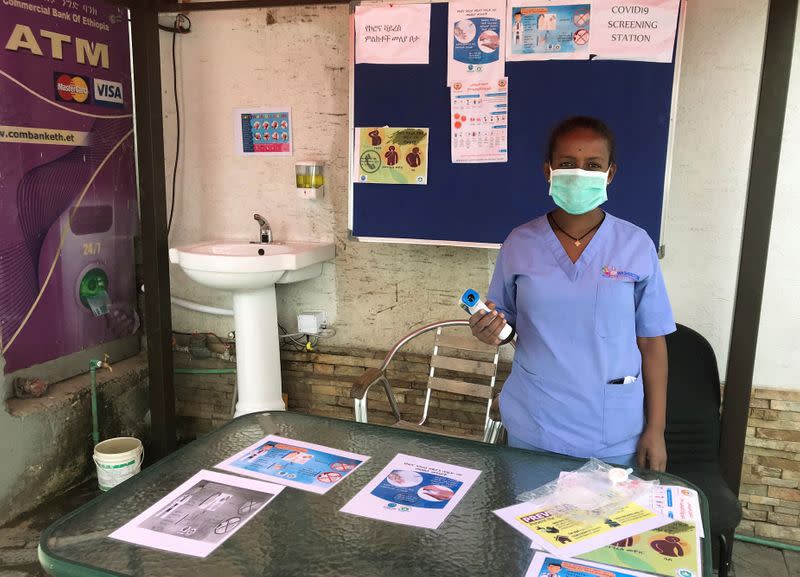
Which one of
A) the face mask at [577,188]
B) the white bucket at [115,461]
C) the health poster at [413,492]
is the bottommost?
the white bucket at [115,461]

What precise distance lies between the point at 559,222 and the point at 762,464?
1.80 metres

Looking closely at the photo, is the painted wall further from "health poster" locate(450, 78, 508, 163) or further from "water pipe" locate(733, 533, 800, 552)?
"water pipe" locate(733, 533, 800, 552)

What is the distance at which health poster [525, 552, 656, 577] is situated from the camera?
3.87 ft

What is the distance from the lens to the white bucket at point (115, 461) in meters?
3.09

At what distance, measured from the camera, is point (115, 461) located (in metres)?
3.09

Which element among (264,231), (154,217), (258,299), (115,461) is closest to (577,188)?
(258,299)

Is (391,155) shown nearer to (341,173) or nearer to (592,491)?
(341,173)

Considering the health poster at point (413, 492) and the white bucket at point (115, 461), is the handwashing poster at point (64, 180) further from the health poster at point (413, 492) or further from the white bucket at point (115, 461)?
the health poster at point (413, 492)

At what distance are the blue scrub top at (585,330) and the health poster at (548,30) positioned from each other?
1.17 metres

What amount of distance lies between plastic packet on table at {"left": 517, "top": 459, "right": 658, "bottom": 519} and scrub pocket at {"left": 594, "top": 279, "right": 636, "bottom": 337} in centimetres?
37

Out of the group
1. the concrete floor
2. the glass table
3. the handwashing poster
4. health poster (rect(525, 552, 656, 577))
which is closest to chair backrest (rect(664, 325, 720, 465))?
the concrete floor

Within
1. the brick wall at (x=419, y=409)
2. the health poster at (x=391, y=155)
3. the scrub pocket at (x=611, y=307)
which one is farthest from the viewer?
the health poster at (x=391, y=155)

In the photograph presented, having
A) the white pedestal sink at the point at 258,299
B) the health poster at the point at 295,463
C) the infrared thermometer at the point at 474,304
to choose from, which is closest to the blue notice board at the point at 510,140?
the white pedestal sink at the point at 258,299

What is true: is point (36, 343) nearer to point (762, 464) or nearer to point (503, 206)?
point (503, 206)
